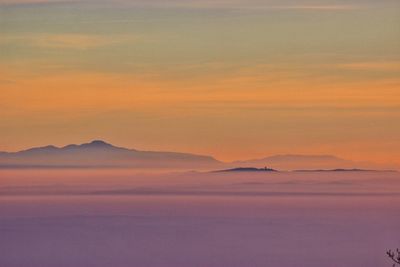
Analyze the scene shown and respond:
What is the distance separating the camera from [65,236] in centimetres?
1833

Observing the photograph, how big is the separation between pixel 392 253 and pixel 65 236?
1997cm

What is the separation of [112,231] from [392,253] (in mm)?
18249

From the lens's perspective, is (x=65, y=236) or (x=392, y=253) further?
(x=65, y=236)

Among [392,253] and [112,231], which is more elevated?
[392,253]

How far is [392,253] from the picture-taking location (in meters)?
6.96

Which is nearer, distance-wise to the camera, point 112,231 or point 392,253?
point 392,253

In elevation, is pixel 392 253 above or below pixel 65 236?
above

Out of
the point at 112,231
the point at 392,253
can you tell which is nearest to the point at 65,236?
the point at 112,231

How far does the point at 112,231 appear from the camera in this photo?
63.6 ft

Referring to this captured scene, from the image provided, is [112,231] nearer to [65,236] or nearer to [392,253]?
[65,236]
